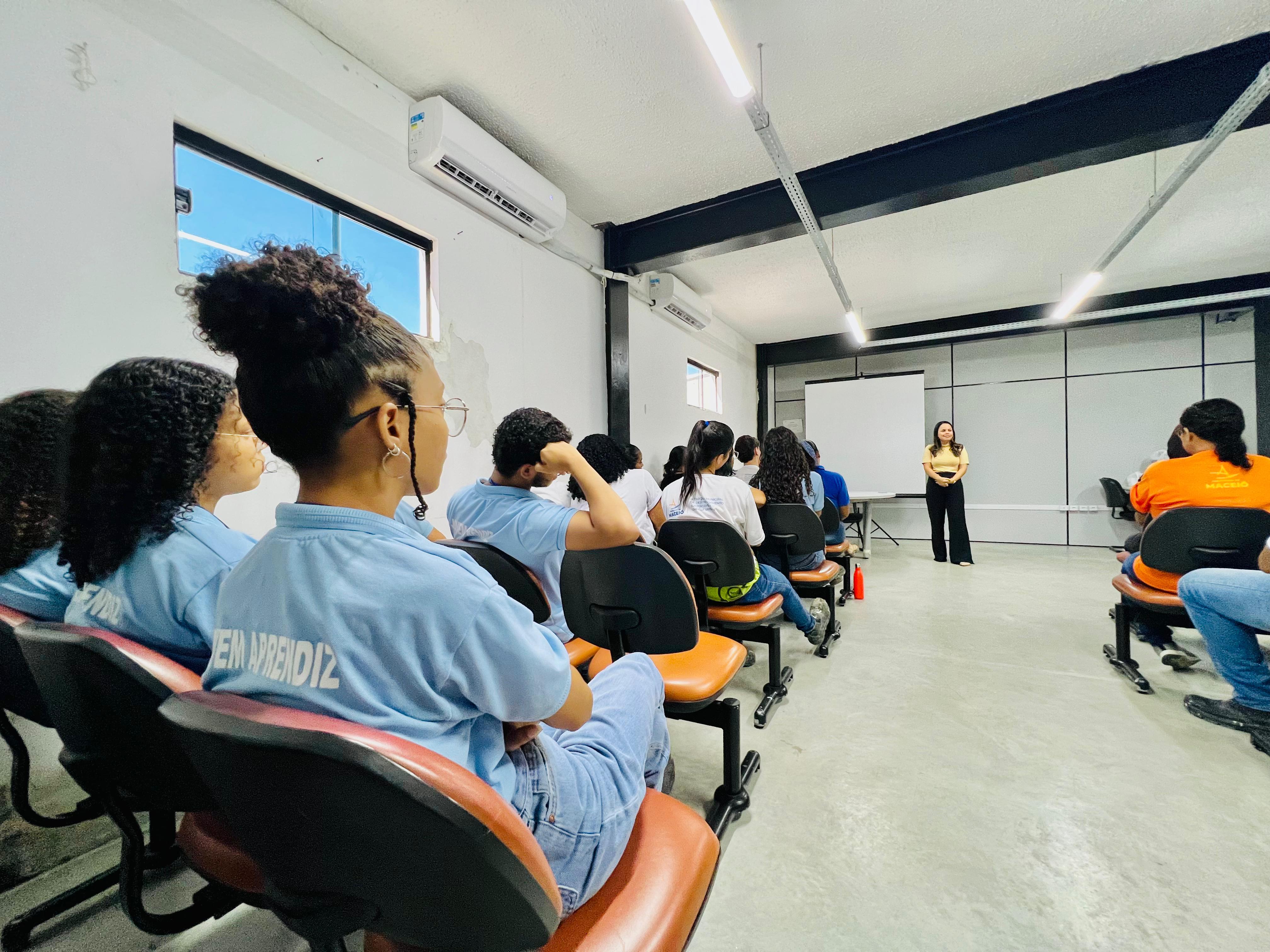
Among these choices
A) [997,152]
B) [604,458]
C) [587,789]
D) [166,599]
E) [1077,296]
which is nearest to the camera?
[587,789]

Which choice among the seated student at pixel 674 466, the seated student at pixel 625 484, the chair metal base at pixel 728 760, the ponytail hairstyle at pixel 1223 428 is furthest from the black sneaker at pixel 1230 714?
the seated student at pixel 674 466

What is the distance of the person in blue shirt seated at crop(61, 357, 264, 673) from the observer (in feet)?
2.84

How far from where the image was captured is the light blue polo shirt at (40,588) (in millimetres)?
1085

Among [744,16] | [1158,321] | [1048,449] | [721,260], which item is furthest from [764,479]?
[1158,321]

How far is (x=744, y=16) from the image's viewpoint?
217cm

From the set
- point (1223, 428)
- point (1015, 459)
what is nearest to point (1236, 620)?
point (1223, 428)

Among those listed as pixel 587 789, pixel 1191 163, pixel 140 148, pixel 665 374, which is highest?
pixel 1191 163

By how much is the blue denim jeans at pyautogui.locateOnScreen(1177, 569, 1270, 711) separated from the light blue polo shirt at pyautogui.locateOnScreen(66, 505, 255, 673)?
2956 millimetres

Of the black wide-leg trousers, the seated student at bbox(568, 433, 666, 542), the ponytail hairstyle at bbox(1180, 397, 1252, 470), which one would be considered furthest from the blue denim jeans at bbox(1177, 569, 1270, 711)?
the black wide-leg trousers

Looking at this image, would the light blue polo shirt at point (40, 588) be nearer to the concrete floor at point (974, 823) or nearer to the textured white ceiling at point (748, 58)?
the concrete floor at point (974, 823)

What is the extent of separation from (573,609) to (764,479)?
1830 millimetres

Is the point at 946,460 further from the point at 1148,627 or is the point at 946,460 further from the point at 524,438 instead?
the point at 524,438

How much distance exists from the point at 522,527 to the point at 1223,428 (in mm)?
2903

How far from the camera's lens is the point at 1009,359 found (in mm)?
6648
